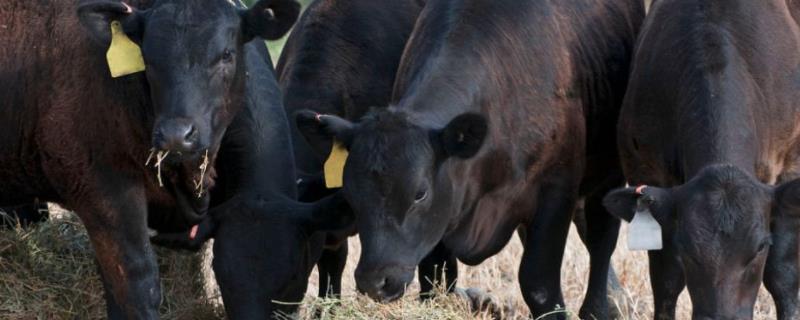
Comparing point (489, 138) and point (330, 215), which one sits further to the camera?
point (489, 138)

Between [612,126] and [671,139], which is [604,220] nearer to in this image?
[612,126]

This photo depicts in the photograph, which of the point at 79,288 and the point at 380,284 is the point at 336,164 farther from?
the point at 79,288

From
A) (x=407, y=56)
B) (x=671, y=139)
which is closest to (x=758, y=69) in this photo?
(x=671, y=139)

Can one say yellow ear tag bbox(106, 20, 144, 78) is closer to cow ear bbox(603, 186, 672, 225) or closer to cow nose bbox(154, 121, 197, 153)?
cow nose bbox(154, 121, 197, 153)

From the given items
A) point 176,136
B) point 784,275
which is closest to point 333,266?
point 176,136

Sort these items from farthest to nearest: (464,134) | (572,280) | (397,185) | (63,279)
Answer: (572,280)
(63,279)
(464,134)
(397,185)

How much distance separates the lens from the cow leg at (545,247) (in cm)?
879

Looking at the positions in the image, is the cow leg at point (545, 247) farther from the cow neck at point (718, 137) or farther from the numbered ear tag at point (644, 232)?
the numbered ear tag at point (644, 232)

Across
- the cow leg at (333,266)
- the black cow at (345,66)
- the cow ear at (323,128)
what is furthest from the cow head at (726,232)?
the cow leg at (333,266)

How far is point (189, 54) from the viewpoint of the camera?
7.76 m

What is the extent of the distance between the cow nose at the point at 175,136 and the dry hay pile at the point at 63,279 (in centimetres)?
185

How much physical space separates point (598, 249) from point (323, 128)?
2.32 metres

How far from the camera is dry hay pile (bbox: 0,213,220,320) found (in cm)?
897

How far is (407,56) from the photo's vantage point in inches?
350
